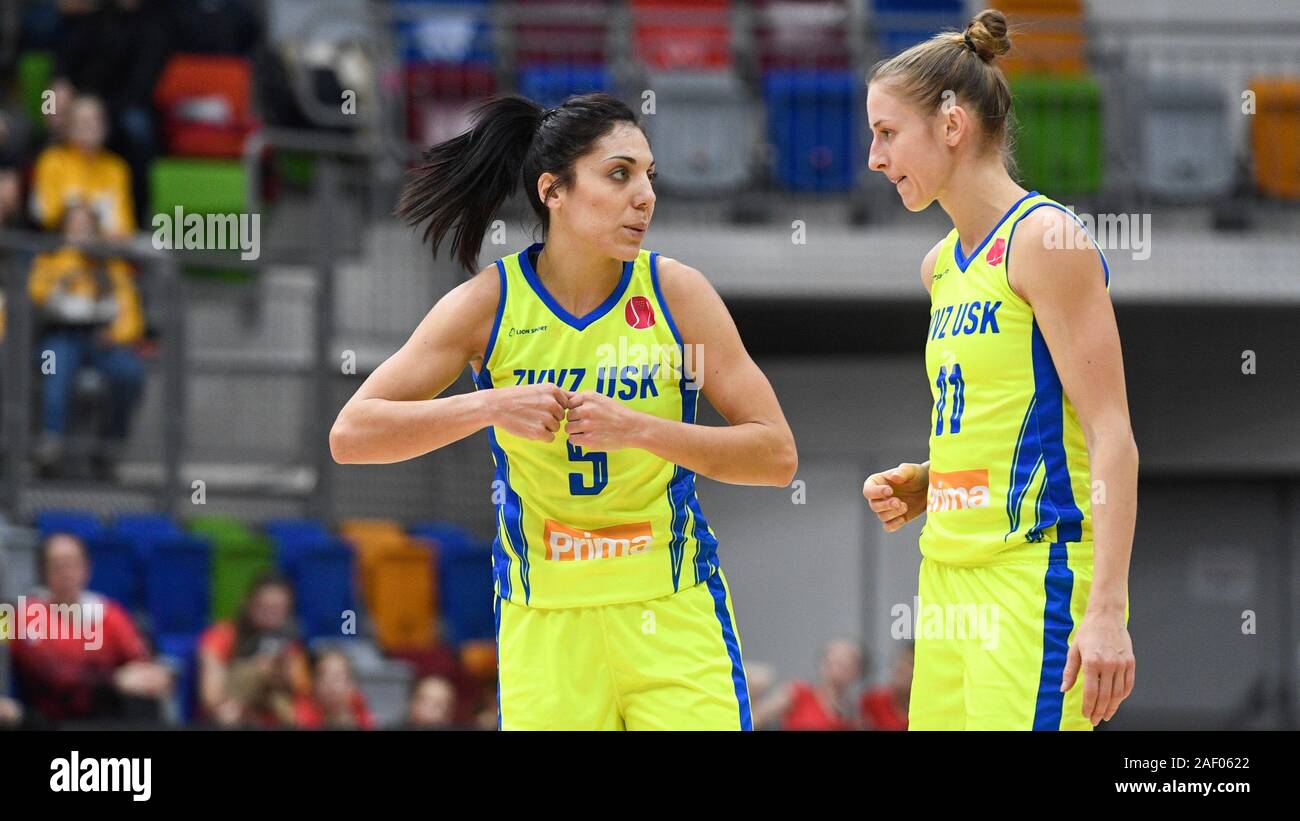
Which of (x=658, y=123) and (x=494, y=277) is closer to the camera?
(x=494, y=277)

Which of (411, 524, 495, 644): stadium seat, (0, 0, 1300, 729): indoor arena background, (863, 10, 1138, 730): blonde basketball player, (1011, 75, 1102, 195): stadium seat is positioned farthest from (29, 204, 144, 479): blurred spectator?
(863, 10, 1138, 730): blonde basketball player

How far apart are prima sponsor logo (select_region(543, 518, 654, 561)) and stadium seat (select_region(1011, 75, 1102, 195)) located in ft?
24.5

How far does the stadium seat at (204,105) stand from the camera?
11109 millimetres

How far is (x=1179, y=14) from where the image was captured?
13445mm

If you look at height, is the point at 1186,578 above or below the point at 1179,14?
below

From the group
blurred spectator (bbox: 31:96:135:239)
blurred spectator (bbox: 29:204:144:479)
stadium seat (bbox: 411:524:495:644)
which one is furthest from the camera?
blurred spectator (bbox: 31:96:135:239)

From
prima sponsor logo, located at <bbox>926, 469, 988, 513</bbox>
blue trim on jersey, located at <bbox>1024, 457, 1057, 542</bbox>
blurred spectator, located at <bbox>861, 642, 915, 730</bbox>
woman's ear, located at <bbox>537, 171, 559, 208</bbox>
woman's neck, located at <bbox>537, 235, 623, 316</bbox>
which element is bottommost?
blurred spectator, located at <bbox>861, 642, 915, 730</bbox>

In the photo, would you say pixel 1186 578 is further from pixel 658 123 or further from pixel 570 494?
pixel 570 494

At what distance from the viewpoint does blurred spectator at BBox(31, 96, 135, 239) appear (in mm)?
10148

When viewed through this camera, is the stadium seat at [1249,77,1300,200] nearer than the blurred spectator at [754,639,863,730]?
No
